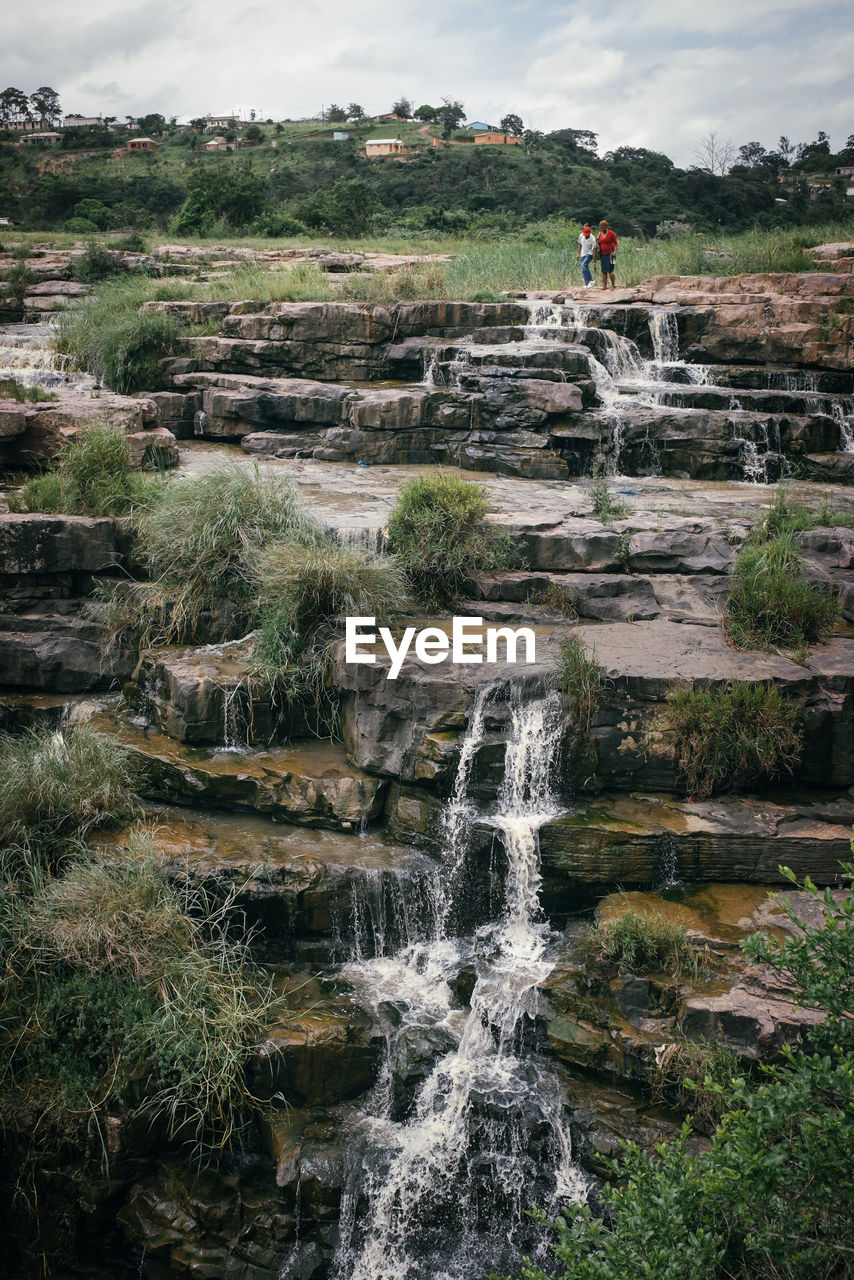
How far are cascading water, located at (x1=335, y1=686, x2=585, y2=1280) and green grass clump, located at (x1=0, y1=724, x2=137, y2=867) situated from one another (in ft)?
5.95

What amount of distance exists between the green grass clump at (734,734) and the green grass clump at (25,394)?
23.7ft

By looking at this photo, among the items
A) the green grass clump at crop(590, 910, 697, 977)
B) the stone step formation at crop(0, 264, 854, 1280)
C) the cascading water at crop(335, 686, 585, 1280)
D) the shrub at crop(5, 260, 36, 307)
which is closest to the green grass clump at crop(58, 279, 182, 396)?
the shrub at crop(5, 260, 36, 307)

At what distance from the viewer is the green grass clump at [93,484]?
25.5ft

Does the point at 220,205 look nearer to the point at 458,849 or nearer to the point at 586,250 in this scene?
the point at 586,250

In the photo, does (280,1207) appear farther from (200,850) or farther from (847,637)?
(847,637)

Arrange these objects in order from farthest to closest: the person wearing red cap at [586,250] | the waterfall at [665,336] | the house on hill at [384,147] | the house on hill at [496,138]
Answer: the house on hill at [496,138] < the house on hill at [384,147] < the person wearing red cap at [586,250] < the waterfall at [665,336]

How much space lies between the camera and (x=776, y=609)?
21.5 feet

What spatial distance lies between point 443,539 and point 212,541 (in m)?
1.69

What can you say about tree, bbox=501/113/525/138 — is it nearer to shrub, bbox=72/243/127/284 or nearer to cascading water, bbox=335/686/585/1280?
shrub, bbox=72/243/127/284

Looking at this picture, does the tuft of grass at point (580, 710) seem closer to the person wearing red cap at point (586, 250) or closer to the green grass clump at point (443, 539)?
the green grass clump at point (443, 539)

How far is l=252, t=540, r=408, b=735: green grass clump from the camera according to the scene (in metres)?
6.50

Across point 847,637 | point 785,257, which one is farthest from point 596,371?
point 847,637

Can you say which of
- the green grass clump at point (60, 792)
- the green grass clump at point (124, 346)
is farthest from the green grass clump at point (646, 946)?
the green grass clump at point (124, 346)

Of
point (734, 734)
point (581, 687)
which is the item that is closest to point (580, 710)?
point (581, 687)
